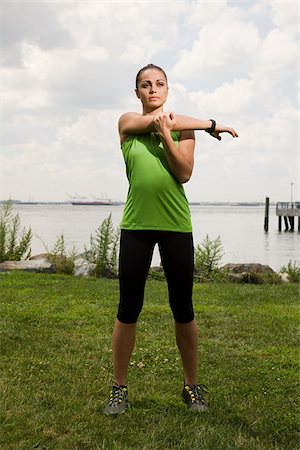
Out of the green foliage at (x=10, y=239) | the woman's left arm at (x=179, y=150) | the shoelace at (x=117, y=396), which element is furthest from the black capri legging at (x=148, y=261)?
the green foliage at (x=10, y=239)

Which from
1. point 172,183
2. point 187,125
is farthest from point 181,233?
point 187,125

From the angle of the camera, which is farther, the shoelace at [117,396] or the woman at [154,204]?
the shoelace at [117,396]

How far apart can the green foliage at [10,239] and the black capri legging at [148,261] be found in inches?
369

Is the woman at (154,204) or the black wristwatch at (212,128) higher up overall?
the black wristwatch at (212,128)

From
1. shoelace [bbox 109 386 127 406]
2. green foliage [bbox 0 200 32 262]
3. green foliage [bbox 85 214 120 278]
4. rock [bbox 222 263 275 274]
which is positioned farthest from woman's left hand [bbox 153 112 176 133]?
green foliage [bbox 0 200 32 262]

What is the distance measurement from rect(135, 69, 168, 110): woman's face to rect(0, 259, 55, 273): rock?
7856 mm

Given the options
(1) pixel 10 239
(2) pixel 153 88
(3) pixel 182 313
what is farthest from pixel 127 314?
(1) pixel 10 239

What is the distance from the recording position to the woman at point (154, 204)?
3.47 meters

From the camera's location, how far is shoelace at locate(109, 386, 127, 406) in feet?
12.1

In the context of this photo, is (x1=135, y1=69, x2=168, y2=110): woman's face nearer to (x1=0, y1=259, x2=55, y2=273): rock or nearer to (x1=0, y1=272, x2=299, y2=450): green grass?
(x1=0, y1=272, x2=299, y2=450): green grass

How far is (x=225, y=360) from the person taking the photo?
502 centimetres

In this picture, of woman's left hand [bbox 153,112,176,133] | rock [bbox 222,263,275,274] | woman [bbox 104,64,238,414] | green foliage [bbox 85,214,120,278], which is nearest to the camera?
woman's left hand [bbox 153,112,176,133]

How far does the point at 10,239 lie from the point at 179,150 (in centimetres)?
1010

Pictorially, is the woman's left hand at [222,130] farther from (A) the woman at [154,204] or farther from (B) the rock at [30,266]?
(B) the rock at [30,266]
